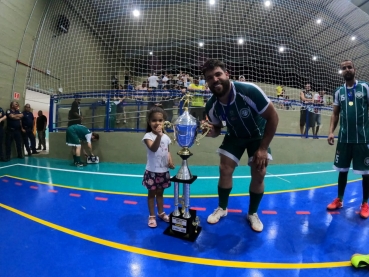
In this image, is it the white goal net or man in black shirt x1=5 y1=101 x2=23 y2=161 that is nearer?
man in black shirt x1=5 y1=101 x2=23 y2=161

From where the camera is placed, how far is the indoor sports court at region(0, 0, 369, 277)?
1.62 meters

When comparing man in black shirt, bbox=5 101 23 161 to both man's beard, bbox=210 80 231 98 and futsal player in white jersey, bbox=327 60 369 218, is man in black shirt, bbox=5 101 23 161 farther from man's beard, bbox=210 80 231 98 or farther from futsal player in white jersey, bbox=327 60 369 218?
futsal player in white jersey, bbox=327 60 369 218

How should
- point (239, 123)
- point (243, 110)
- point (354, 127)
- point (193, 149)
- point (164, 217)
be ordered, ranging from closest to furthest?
point (243, 110)
point (239, 123)
point (164, 217)
point (354, 127)
point (193, 149)

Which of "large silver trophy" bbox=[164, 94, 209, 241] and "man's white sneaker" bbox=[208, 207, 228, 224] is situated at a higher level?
"large silver trophy" bbox=[164, 94, 209, 241]

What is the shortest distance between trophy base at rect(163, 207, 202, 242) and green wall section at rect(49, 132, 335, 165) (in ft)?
10.5

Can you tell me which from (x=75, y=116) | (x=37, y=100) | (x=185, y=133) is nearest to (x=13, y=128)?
(x=75, y=116)

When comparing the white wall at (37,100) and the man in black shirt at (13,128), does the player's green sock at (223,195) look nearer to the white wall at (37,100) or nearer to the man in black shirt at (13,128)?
the man in black shirt at (13,128)

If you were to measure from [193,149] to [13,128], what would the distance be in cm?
510

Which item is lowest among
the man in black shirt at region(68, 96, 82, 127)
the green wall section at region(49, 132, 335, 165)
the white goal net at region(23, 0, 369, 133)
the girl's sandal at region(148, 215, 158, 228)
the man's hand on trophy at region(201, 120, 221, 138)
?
the girl's sandal at region(148, 215, 158, 228)

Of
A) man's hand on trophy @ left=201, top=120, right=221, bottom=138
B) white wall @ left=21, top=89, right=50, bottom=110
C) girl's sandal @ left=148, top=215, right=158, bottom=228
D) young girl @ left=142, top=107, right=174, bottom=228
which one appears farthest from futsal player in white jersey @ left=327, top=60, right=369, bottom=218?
white wall @ left=21, top=89, right=50, bottom=110

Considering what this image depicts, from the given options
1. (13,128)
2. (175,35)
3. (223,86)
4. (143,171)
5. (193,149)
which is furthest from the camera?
(175,35)

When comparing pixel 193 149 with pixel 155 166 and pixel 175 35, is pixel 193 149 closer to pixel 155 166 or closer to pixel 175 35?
pixel 155 166

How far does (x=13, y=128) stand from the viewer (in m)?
5.71

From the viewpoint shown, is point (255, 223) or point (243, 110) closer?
point (243, 110)
